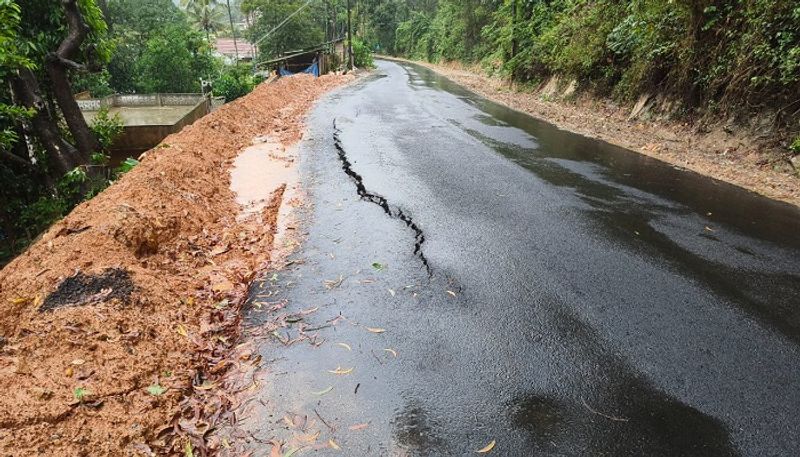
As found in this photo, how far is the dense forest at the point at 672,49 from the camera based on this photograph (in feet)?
27.9

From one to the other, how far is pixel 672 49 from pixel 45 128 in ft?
46.2

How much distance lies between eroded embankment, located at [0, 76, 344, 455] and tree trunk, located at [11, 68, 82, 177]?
17.8ft

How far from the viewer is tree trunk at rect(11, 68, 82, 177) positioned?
9359 millimetres

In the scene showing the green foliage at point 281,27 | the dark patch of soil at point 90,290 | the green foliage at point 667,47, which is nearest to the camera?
the dark patch of soil at point 90,290

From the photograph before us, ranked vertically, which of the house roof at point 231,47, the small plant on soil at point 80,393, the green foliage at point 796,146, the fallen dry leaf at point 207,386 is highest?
the green foliage at point 796,146

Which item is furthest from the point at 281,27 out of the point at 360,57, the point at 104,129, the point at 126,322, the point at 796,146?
the point at 126,322

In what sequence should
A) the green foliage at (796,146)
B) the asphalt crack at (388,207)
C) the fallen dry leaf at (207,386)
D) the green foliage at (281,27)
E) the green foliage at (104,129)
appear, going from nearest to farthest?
1. the fallen dry leaf at (207,386)
2. the asphalt crack at (388,207)
3. the green foliage at (796,146)
4. the green foliage at (104,129)
5. the green foliage at (281,27)

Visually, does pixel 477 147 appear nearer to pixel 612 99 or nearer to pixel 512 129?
pixel 512 129

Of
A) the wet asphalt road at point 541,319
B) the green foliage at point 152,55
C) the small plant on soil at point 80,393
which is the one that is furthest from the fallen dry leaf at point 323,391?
the green foliage at point 152,55

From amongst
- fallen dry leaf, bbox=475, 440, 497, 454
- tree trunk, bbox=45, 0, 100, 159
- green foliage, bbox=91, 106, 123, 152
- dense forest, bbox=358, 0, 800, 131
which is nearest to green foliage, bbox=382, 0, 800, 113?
dense forest, bbox=358, 0, 800, 131

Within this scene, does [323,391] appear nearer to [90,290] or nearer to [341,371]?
[341,371]

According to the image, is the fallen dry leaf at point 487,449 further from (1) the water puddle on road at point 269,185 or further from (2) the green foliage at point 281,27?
(2) the green foliage at point 281,27

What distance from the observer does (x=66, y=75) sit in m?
10.1

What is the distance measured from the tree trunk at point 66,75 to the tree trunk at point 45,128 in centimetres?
27
